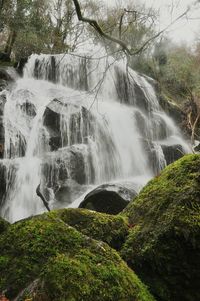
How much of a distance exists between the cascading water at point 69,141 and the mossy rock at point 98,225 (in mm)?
5838

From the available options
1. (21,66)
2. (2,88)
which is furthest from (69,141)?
(21,66)

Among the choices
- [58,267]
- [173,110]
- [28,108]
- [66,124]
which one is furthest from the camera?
[173,110]

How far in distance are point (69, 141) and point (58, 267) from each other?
11.4 meters

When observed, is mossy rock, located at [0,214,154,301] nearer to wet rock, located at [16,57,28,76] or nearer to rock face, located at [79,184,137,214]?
rock face, located at [79,184,137,214]

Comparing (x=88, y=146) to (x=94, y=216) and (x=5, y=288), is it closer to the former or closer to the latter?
(x=94, y=216)

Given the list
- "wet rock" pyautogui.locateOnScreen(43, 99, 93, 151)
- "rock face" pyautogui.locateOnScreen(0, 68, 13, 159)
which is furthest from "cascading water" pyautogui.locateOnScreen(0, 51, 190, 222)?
"rock face" pyautogui.locateOnScreen(0, 68, 13, 159)

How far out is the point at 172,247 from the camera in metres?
3.32

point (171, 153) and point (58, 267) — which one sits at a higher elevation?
point (171, 153)

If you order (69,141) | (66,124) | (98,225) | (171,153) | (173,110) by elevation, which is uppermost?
(173,110)

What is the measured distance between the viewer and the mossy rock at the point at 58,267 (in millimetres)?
2562

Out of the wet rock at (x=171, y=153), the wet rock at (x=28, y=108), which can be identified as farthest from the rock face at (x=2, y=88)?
the wet rock at (x=171, y=153)

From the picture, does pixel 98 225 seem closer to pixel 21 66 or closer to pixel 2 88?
pixel 2 88

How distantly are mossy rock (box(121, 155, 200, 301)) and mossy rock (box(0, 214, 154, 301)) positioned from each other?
0.34 meters

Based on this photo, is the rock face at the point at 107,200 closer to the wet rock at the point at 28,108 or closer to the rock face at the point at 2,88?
the rock face at the point at 2,88
